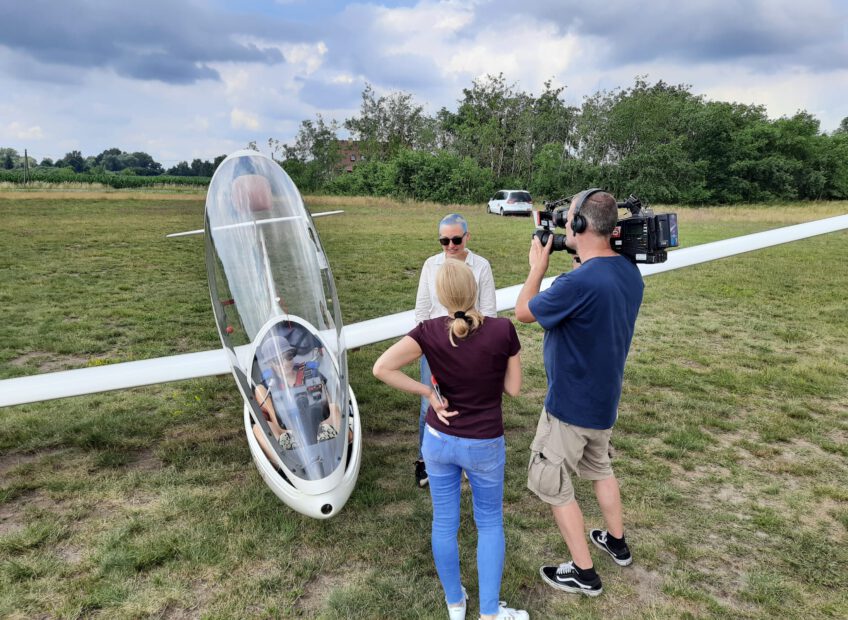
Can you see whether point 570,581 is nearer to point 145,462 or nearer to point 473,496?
point 473,496

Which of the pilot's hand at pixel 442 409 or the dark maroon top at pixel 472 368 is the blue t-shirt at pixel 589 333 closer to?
the dark maroon top at pixel 472 368

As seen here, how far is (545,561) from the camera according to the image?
3178mm

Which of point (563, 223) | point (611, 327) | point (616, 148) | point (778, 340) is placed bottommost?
point (778, 340)

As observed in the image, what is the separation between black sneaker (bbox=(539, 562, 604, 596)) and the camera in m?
2.88

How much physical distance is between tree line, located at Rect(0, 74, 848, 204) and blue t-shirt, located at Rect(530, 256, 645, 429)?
3851 centimetres

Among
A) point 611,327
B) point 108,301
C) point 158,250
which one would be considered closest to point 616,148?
point 158,250

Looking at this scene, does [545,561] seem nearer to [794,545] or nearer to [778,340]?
[794,545]

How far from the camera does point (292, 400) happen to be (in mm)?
3176

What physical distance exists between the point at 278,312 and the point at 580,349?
2.08 metres

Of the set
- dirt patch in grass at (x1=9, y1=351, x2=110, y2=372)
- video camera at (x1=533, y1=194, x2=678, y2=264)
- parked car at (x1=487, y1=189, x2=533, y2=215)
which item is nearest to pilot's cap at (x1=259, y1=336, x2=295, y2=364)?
video camera at (x1=533, y1=194, x2=678, y2=264)

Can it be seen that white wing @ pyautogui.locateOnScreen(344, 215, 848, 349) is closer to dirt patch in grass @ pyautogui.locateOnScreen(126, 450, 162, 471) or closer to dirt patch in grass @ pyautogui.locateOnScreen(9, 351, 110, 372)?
dirt patch in grass @ pyautogui.locateOnScreen(126, 450, 162, 471)

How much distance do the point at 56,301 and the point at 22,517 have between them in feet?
23.0

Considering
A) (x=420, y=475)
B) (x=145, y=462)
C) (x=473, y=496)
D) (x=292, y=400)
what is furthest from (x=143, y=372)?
(x=473, y=496)

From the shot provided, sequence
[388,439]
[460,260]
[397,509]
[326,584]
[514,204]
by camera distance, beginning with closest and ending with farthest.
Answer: [326,584] < [460,260] < [397,509] < [388,439] < [514,204]
